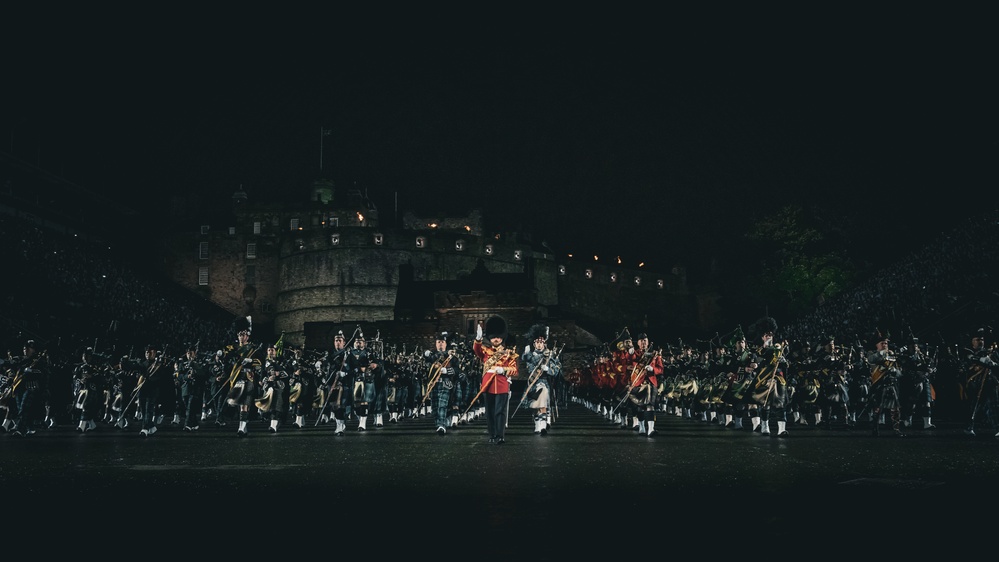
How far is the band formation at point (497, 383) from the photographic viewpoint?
17.3 meters

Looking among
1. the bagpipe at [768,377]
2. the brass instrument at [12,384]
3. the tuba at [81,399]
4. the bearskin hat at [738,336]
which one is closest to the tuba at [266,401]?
the tuba at [81,399]

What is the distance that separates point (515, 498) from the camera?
7.39 m

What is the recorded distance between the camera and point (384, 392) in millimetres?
21406

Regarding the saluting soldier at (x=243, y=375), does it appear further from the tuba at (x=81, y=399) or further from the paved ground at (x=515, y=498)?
the tuba at (x=81, y=399)

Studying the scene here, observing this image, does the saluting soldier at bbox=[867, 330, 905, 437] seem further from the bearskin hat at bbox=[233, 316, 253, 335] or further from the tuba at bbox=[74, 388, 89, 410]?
the tuba at bbox=[74, 388, 89, 410]

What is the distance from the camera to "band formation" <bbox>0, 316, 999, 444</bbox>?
17.3 m

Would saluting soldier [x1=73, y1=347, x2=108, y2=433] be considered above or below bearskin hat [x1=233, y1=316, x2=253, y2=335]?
below

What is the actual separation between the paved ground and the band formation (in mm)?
3574

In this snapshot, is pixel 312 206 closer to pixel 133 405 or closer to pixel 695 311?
pixel 695 311

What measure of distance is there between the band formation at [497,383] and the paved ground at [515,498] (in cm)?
357

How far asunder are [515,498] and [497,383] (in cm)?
799

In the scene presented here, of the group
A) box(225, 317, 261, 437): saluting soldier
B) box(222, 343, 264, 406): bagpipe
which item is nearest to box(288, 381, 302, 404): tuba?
box(225, 317, 261, 437): saluting soldier

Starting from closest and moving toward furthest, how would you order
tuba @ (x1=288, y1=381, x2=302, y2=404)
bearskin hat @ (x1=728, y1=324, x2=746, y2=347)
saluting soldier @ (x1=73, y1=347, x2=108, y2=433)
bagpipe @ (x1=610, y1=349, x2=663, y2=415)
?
bagpipe @ (x1=610, y1=349, x2=663, y2=415)
bearskin hat @ (x1=728, y1=324, x2=746, y2=347)
saluting soldier @ (x1=73, y1=347, x2=108, y2=433)
tuba @ (x1=288, y1=381, x2=302, y2=404)

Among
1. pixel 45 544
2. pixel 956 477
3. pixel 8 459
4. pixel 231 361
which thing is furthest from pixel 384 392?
pixel 45 544
